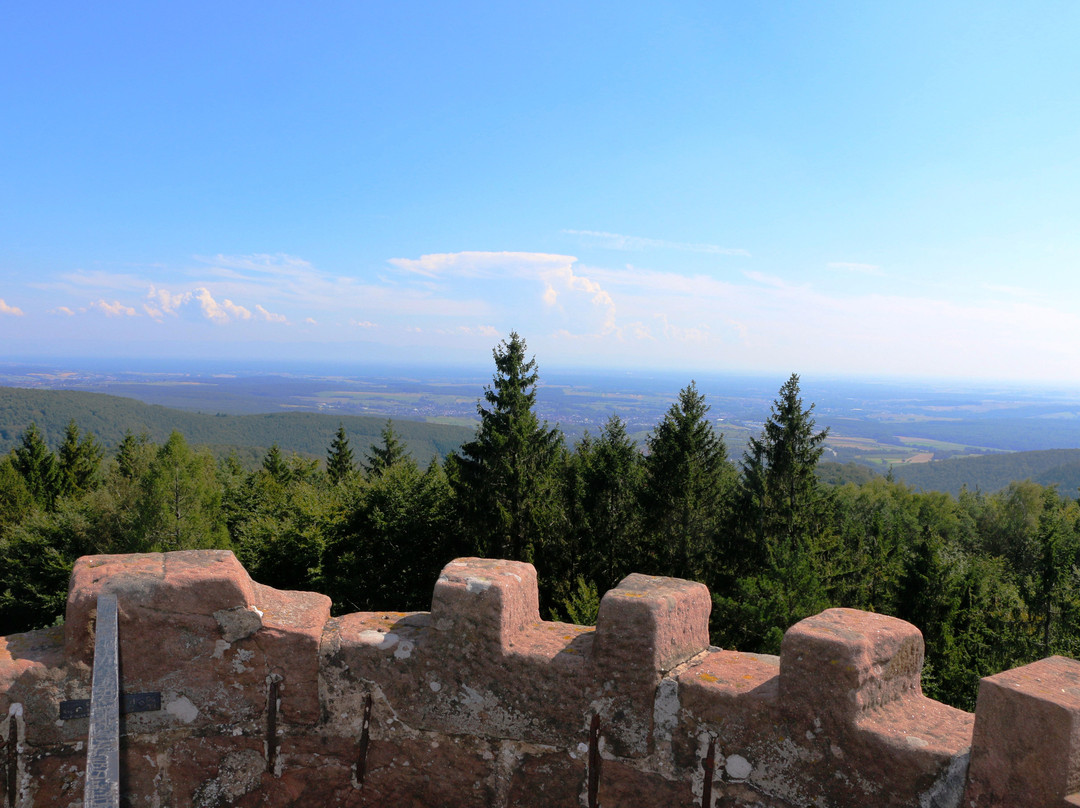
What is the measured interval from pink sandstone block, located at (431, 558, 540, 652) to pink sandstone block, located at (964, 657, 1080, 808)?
2.29m

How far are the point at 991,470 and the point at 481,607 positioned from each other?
555 ft

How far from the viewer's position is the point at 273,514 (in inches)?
1107

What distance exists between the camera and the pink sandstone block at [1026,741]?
2508 mm

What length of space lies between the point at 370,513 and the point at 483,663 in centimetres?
2188

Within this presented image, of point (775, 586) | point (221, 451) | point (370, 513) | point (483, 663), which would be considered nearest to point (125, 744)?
point (483, 663)

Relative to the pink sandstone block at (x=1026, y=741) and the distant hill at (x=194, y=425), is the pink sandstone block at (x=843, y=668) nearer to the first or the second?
the pink sandstone block at (x=1026, y=741)

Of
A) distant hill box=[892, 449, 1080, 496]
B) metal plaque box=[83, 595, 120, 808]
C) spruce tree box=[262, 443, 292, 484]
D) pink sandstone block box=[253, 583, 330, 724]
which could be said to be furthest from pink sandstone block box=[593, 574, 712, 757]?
distant hill box=[892, 449, 1080, 496]

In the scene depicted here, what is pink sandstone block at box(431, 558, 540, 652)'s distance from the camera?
3621mm

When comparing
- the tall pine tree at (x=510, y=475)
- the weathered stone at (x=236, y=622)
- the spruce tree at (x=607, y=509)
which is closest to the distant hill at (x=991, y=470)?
the spruce tree at (x=607, y=509)

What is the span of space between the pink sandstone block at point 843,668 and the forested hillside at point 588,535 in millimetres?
15513

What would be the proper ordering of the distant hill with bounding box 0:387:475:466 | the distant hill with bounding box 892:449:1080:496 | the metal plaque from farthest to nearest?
1. the distant hill with bounding box 0:387:475:466
2. the distant hill with bounding box 892:449:1080:496
3. the metal plaque

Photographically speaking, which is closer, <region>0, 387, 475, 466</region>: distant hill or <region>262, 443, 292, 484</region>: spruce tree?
<region>262, 443, 292, 484</region>: spruce tree

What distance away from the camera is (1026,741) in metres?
2.60

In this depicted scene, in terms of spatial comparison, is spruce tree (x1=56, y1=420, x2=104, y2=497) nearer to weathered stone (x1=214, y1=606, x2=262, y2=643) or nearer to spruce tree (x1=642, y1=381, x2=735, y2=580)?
spruce tree (x1=642, y1=381, x2=735, y2=580)
